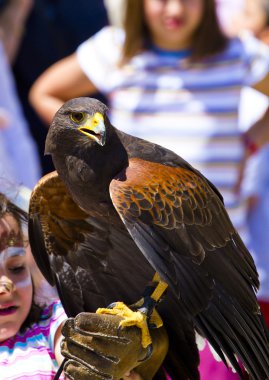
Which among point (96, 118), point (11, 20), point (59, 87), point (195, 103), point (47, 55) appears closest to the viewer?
point (96, 118)

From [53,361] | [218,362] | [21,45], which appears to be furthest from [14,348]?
[21,45]

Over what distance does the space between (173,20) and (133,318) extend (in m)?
2.37

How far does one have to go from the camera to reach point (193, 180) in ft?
11.7

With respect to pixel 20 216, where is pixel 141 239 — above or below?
above

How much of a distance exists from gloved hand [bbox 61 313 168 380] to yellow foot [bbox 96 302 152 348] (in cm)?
3

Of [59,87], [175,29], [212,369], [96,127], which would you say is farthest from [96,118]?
[59,87]

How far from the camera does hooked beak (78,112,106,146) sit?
3.31m

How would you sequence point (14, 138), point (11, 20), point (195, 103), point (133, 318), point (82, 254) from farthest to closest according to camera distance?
point (11, 20) < point (14, 138) < point (195, 103) < point (82, 254) < point (133, 318)

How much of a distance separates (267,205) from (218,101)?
73 cm

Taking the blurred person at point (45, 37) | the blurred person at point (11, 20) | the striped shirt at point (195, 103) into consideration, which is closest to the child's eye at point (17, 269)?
the striped shirt at point (195, 103)

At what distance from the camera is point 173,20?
520 centimetres

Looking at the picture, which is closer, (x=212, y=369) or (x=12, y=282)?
(x=12, y=282)

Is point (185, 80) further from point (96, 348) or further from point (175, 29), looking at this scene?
point (96, 348)

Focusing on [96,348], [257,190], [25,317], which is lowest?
[257,190]
